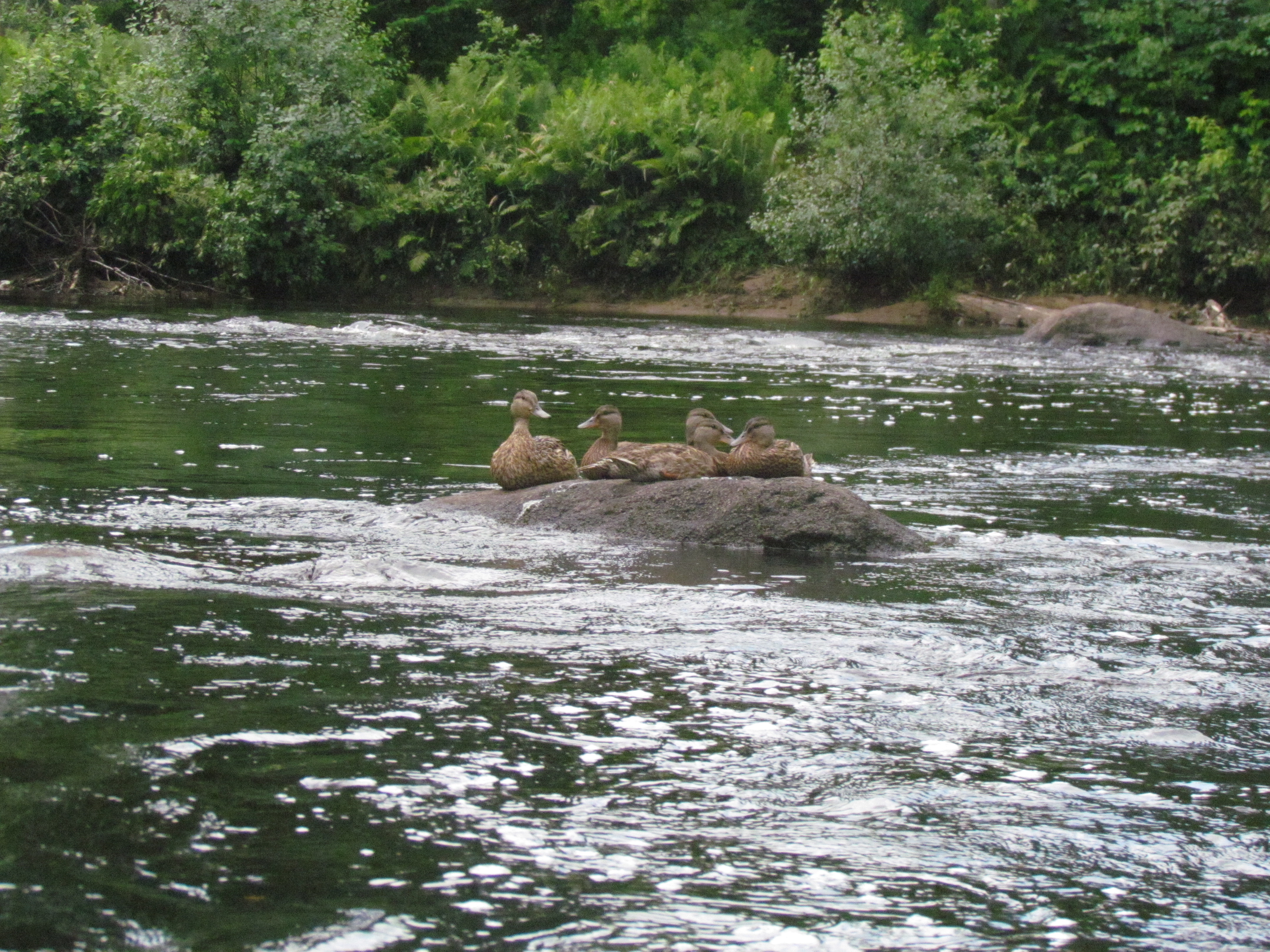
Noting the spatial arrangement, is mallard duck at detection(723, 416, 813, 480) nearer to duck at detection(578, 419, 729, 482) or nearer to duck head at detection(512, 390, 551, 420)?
duck at detection(578, 419, 729, 482)

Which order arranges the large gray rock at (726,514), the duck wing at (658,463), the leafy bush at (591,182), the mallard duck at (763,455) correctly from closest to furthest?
the large gray rock at (726,514)
the duck wing at (658,463)
the mallard duck at (763,455)
the leafy bush at (591,182)

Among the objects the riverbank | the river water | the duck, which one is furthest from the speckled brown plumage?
the riverbank

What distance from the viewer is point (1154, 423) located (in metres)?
15.3

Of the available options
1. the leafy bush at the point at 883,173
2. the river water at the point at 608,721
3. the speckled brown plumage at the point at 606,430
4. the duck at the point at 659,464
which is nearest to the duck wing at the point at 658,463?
the duck at the point at 659,464

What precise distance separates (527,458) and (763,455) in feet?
5.09

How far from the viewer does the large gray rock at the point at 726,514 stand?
8156 mm

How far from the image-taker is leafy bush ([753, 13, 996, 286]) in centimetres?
3064

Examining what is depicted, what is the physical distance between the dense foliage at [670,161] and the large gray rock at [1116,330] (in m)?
5.01

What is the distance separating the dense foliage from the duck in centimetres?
2253

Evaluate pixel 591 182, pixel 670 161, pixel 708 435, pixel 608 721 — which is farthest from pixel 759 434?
pixel 591 182

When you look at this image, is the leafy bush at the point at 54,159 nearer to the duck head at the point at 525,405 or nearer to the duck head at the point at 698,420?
the duck head at the point at 525,405

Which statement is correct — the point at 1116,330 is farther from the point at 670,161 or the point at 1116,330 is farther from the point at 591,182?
the point at 591,182

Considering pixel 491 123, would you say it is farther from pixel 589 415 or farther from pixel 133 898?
pixel 133 898

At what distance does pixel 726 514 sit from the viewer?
833 cm
